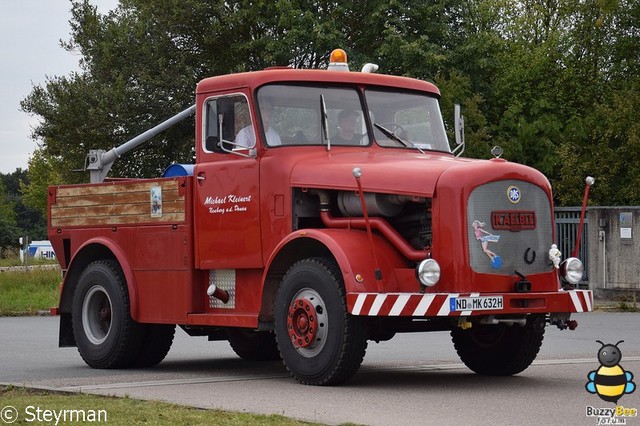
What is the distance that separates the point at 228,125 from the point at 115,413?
440 centimetres

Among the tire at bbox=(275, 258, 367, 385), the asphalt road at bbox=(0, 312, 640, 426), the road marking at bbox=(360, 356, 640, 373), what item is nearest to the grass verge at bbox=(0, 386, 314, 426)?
the asphalt road at bbox=(0, 312, 640, 426)

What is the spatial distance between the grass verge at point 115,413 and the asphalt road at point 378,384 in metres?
0.37

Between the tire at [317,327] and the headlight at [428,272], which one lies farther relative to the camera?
the tire at [317,327]

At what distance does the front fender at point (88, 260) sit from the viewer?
1391 centimetres

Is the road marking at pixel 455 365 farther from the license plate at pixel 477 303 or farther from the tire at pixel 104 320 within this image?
the license plate at pixel 477 303

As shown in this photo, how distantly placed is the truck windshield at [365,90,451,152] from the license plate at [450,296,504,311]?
2.48 metres

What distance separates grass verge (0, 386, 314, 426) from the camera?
28.3 ft

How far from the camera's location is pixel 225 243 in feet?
41.6

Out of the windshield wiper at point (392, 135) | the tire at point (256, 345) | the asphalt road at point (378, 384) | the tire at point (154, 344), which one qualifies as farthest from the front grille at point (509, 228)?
the tire at point (154, 344)

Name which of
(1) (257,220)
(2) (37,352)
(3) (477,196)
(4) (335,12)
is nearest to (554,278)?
(3) (477,196)

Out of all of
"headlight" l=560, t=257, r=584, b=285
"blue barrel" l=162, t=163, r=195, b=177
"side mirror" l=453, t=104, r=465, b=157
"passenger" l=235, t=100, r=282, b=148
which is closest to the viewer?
"headlight" l=560, t=257, r=584, b=285

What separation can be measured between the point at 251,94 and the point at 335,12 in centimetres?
3276

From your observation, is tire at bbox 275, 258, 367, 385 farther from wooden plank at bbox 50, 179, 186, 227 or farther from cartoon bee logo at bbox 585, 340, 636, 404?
wooden plank at bbox 50, 179, 186, 227
